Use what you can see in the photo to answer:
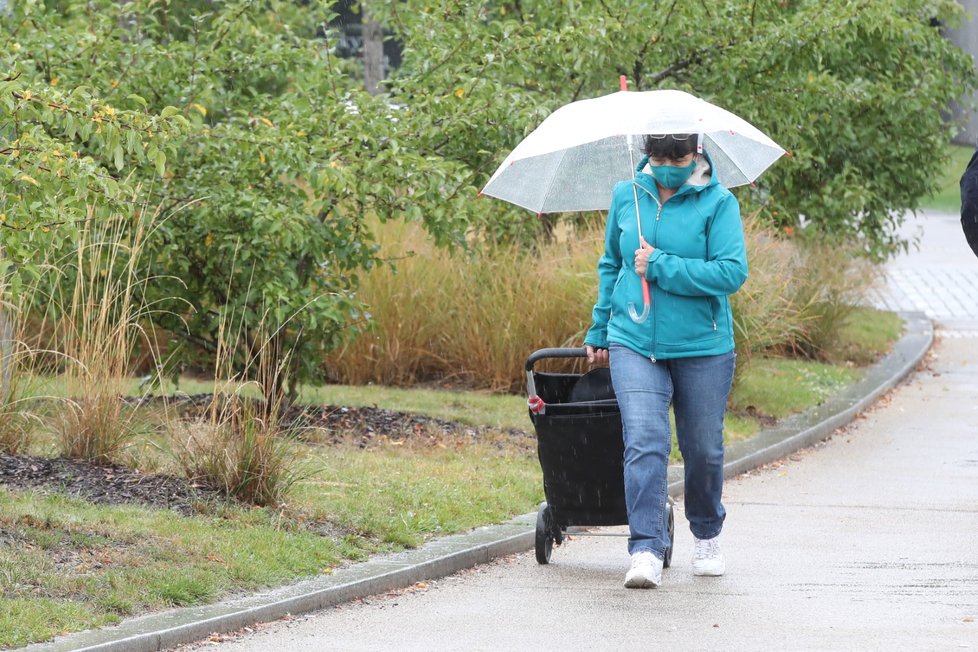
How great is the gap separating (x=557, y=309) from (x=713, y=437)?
6.21m

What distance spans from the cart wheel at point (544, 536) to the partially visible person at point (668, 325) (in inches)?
23.1

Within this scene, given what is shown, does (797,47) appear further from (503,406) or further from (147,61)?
(147,61)

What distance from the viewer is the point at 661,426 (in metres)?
6.72

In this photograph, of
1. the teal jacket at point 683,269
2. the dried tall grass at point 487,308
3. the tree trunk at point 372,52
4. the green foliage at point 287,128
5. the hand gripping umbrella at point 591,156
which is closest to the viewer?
the teal jacket at point 683,269

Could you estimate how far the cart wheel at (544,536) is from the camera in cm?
734

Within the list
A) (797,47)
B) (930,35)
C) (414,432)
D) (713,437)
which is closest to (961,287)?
(930,35)

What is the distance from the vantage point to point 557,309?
13016 millimetres

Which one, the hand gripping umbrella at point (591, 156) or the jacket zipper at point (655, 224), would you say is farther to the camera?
the hand gripping umbrella at point (591, 156)

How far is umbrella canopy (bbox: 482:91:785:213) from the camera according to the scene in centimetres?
705

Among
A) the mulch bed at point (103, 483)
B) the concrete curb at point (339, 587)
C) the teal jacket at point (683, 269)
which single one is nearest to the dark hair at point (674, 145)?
the teal jacket at point (683, 269)

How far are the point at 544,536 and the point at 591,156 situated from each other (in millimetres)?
1827

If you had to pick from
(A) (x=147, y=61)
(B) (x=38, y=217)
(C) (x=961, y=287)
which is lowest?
(C) (x=961, y=287)

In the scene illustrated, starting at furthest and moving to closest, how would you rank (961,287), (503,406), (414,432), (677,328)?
(961,287)
(503,406)
(414,432)
(677,328)

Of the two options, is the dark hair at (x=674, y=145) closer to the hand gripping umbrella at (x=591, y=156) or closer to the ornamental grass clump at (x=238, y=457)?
the hand gripping umbrella at (x=591, y=156)
